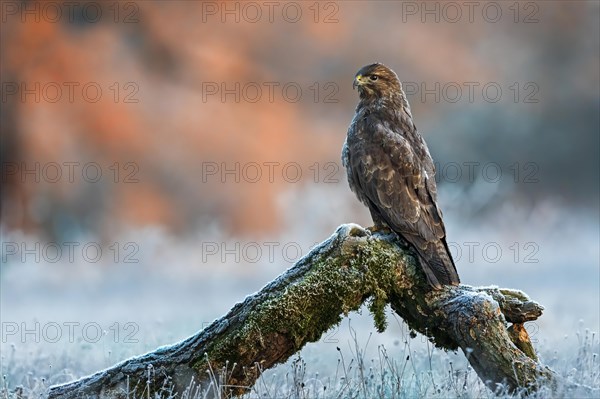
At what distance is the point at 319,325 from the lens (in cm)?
619

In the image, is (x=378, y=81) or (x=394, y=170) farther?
(x=378, y=81)

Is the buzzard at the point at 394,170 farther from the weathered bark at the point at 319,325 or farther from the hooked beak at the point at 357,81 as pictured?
the weathered bark at the point at 319,325

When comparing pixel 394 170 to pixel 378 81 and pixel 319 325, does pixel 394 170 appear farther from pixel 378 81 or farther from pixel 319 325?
pixel 319 325

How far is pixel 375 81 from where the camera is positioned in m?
7.25

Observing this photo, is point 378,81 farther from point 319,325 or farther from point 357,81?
point 319,325

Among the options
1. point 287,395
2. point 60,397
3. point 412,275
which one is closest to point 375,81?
point 412,275

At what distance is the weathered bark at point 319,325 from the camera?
237 inches

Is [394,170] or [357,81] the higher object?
[357,81]

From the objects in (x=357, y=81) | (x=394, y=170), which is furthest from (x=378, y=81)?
(x=394, y=170)

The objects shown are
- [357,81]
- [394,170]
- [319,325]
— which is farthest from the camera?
[357,81]

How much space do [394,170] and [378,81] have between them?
0.90 m

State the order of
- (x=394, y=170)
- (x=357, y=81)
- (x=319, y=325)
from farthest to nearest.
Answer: (x=357, y=81) → (x=394, y=170) → (x=319, y=325)

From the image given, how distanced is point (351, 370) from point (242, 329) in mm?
1023

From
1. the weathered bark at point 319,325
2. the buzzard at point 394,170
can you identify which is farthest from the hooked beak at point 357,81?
the weathered bark at point 319,325
